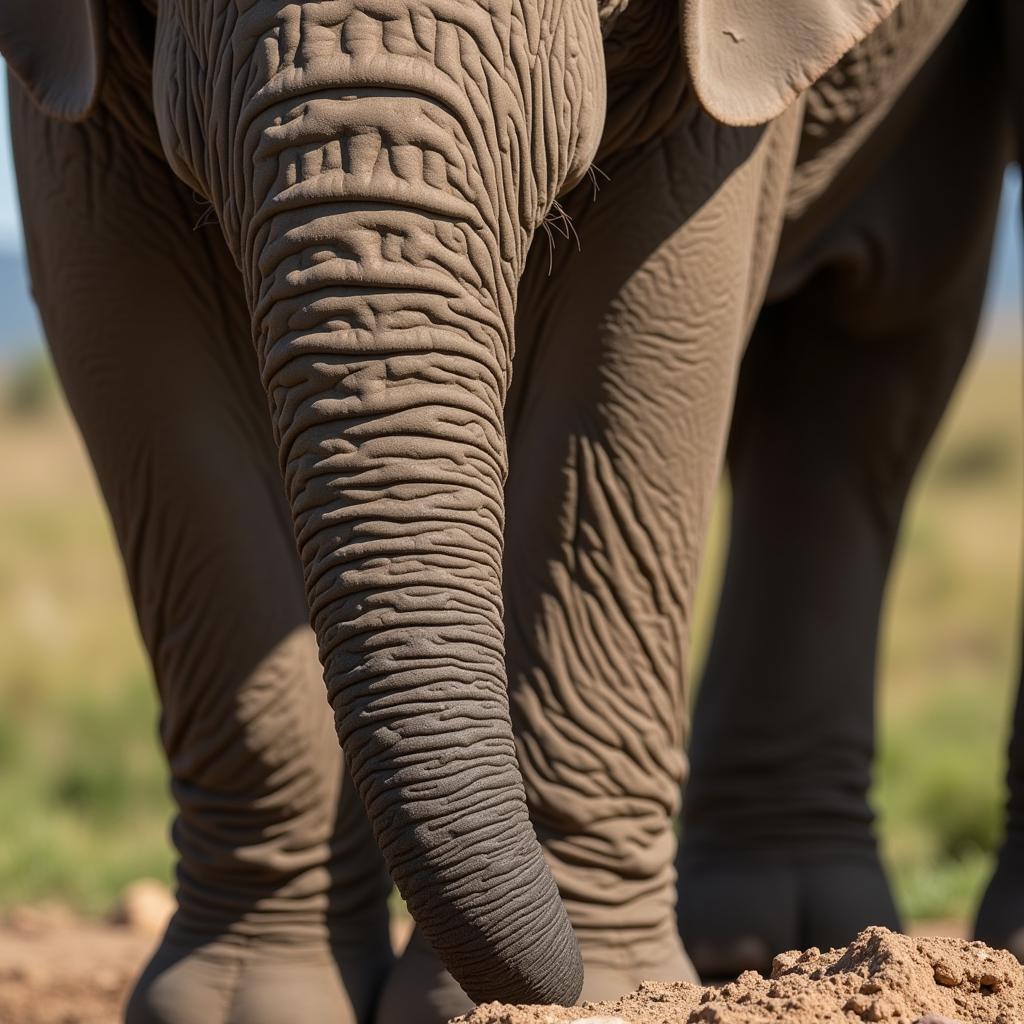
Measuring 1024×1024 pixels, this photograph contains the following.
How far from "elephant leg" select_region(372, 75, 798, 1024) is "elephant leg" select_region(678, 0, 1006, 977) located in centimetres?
103

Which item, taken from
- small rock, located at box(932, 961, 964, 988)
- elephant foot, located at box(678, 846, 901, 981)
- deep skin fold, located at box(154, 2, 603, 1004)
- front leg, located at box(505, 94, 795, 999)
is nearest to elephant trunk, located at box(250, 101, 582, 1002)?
deep skin fold, located at box(154, 2, 603, 1004)

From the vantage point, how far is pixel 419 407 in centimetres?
220

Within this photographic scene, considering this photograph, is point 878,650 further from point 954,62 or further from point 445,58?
point 445,58

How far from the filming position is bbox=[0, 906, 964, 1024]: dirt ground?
3846 millimetres

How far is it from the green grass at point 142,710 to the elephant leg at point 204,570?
202 centimetres

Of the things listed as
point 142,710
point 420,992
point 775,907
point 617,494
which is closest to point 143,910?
point 775,907

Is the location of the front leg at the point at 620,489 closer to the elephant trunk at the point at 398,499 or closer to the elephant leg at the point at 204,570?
the elephant leg at the point at 204,570

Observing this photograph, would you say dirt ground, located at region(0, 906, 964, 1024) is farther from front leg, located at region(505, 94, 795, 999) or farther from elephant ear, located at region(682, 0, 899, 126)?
elephant ear, located at region(682, 0, 899, 126)

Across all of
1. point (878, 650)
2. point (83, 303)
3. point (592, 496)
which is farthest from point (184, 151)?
point (878, 650)

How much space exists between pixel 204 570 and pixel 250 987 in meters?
0.62

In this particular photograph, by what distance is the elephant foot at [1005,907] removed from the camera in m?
3.65

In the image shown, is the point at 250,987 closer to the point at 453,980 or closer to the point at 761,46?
the point at 453,980

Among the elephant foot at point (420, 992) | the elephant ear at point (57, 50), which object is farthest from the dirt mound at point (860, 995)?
the elephant ear at point (57, 50)

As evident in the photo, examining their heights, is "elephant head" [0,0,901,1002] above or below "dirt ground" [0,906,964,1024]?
above
